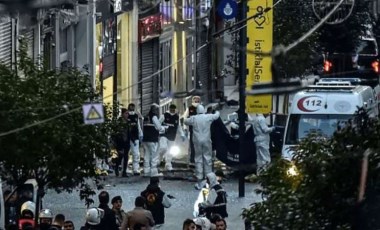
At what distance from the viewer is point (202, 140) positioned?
30984 millimetres

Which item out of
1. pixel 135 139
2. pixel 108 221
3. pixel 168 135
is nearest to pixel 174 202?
pixel 135 139

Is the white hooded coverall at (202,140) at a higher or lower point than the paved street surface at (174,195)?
higher

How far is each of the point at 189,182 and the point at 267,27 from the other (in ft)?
13.0

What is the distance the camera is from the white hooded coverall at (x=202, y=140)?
3080 cm

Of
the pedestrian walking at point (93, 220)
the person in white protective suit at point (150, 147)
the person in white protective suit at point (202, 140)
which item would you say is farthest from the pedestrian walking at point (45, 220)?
the person in white protective suit at point (150, 147)

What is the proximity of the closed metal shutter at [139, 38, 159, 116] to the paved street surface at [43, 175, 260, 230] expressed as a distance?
12.5 m

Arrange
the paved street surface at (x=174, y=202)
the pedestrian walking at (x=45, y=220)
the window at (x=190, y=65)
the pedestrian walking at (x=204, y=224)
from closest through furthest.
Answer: the pedestrian walking at (x=45, y=220) < the pedestrian walking at (x=204, y=224) < the paved street surface at (x=174, y=202) < the window at (x=190, y=65)

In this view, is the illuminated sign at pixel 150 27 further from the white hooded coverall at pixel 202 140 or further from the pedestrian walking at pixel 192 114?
the white hooded coverall at pixel 202 140

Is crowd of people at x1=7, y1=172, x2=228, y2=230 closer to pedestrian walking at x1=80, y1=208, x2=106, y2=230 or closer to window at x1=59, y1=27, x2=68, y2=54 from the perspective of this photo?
pedestrian walking at x1=80, y1=208, x2=106, y2=230

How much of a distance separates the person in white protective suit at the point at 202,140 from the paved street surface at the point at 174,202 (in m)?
0.36

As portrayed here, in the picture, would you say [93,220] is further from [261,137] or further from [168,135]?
[168,135]

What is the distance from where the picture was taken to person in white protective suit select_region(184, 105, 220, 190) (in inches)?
1212

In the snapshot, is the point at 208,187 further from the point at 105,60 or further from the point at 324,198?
the point at 105,60

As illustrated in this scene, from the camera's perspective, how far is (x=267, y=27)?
2894 cm
